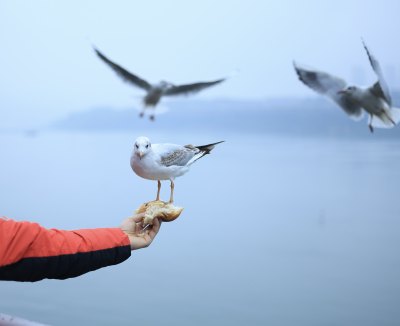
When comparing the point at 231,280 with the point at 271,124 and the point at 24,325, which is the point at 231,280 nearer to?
the point at 271,124

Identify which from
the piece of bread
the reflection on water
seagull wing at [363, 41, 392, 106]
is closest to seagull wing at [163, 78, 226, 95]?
the reflection on water

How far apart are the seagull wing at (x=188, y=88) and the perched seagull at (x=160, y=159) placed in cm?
51

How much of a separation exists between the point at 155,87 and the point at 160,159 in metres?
0.64

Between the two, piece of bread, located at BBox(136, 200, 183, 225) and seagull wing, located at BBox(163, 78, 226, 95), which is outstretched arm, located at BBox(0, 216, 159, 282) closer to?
piece of bread, located at BBox(136, 200, 183, 225)

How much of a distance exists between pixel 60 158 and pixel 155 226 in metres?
0.85

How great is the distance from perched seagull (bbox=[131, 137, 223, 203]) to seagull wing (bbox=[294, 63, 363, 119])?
1.49 ft

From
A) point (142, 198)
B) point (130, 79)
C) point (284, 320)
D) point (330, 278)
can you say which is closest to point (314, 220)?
point (330, 278)

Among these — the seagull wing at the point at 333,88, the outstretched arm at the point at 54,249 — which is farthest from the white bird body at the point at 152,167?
the seagull wing at the point at 333,88

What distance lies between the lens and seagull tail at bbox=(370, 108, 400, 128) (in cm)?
126

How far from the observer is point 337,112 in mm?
1361

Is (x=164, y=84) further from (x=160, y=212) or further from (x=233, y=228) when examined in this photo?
(x=160, y=212)

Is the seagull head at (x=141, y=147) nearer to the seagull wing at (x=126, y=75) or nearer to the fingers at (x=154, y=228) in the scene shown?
the fingers at (x=154, y=228)

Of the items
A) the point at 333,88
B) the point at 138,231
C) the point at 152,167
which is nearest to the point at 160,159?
the point at 152,167

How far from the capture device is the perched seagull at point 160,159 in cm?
91
